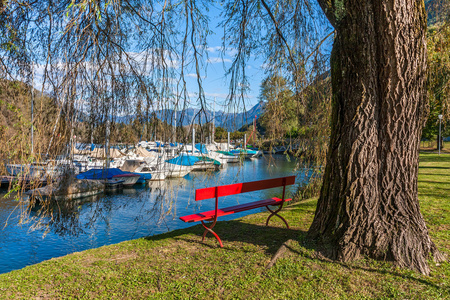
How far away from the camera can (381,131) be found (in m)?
3.83

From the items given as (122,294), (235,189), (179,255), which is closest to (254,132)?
(235,189)

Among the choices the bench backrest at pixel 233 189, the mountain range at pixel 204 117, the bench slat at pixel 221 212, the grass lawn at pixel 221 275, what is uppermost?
the mountain range at pixel 204 117

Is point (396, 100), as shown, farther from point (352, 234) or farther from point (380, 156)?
point (352, 234)

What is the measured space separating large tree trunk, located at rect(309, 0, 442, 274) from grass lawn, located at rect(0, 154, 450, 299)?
0.29 metres

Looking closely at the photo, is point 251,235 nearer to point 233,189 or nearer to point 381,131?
point 233,189

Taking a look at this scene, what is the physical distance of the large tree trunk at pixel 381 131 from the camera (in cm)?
369

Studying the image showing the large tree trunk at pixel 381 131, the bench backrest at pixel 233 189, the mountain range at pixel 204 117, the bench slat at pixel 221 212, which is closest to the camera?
the large tree trunk at pixel 381 131

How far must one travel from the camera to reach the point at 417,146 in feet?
12.6

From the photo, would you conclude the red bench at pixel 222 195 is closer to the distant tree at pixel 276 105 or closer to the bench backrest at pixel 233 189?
the bench backrest at pixel 233 189

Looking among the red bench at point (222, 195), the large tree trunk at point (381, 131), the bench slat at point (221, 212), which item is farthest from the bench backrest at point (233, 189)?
the large tree trunk at point (381, 131)

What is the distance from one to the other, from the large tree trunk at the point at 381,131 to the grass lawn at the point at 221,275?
0.29 metres

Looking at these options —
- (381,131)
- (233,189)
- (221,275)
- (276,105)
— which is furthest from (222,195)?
(381,131)

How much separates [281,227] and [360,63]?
315cm

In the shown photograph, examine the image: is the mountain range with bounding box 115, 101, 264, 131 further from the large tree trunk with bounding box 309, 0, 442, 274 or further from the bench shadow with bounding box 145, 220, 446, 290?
the bench shadow with bounding box 145, 220, 446, 290
